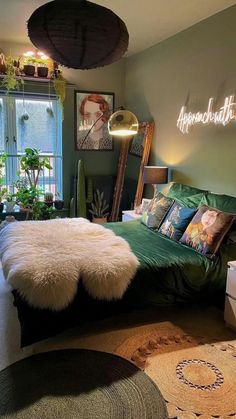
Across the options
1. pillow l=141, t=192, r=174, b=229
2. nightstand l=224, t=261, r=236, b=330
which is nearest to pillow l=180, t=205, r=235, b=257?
nightstand l=224, t=261, r=236, b=330

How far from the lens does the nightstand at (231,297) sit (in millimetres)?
2498

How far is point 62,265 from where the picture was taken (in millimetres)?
2309

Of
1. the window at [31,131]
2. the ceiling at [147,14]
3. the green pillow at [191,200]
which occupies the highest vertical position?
the ceiling at [147,14]

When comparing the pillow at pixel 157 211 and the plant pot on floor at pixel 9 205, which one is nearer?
the pillow at pixel 157 211

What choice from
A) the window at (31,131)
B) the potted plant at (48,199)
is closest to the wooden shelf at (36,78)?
the window at (31,131)

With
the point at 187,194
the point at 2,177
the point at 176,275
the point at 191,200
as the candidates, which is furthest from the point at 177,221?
the point at 2,177

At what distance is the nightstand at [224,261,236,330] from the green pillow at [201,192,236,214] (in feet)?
2.04

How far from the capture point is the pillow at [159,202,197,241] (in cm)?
313

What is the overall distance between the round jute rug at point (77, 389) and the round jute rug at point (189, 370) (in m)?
0.09

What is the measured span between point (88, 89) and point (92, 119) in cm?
44

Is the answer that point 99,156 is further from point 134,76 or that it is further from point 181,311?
point 181,311

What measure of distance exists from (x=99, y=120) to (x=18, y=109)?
1202mm

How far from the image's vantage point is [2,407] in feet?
5.81

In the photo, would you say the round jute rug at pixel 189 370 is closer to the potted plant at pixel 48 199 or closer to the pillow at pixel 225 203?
the pillow at pixel 225 203
